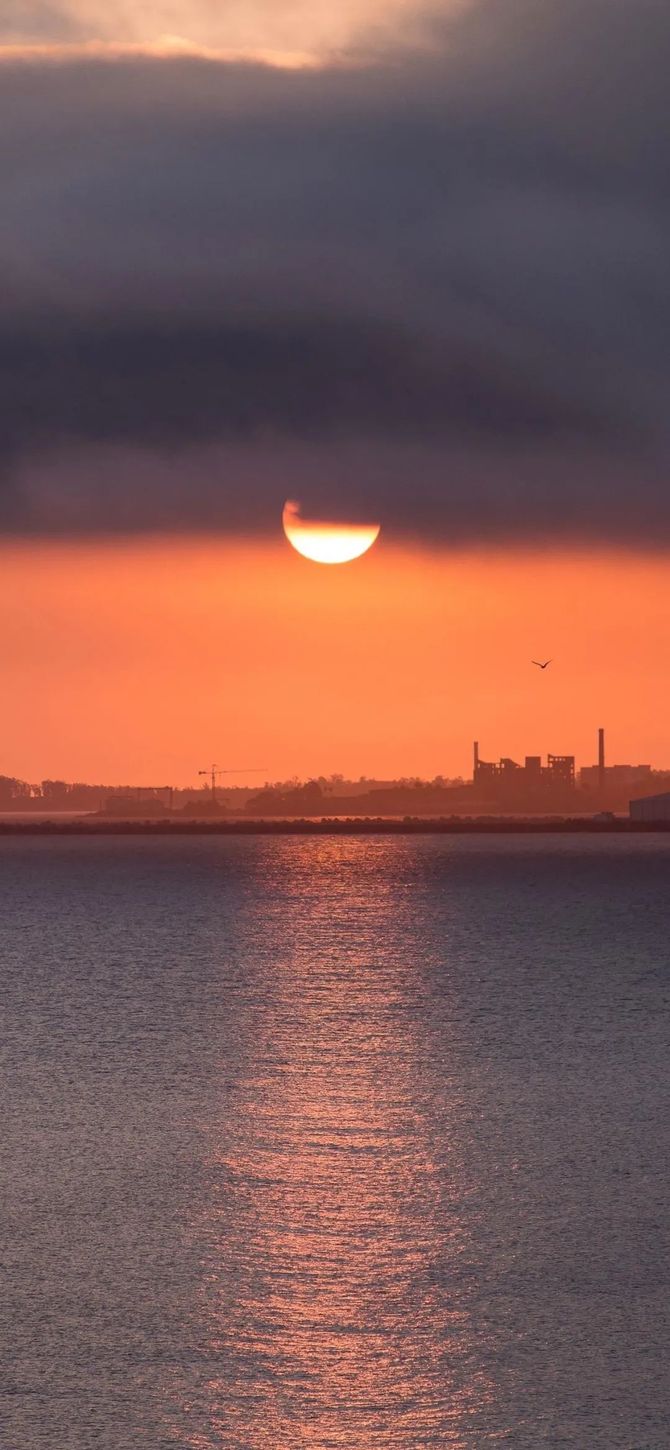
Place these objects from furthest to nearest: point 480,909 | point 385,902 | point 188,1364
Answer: point 385,902, point 480,909, point 188,1364

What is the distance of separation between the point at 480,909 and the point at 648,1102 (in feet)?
350

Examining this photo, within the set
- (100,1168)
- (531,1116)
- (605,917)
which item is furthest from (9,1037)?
(605,917)

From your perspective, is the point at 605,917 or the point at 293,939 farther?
the point at 605,917

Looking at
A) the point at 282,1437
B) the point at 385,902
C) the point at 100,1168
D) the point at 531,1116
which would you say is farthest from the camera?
the point at 385,902

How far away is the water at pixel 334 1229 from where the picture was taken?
1451cm

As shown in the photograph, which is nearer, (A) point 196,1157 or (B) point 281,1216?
(B) point 281,1216

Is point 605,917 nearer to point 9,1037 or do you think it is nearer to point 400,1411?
point 9,1037

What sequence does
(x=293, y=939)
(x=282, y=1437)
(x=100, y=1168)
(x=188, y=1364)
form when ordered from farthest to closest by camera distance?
(x=293, y=939) < (x=100, y=1168) < (x=188, y=1364) < (x=282, y=1437)

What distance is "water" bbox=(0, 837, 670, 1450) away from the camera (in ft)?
47.6

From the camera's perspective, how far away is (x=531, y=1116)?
32531mm

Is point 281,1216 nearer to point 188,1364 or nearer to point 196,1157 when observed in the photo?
point 196,1157

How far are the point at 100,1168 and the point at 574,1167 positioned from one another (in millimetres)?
7280

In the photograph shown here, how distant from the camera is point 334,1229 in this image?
21.5 m

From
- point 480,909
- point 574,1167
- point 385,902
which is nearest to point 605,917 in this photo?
point 480,909
